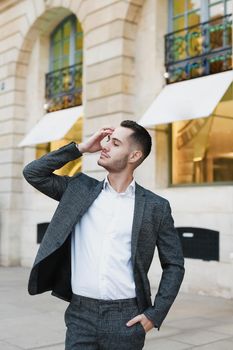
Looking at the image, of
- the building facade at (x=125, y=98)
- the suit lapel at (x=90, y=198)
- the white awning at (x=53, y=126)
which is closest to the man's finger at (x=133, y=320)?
the suit lapel at (x=90, y=198)

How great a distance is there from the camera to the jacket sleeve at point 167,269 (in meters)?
2.67

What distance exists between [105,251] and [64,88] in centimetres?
1163

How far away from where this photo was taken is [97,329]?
103 inches

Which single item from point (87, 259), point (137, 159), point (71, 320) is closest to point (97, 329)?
point (71, 320)

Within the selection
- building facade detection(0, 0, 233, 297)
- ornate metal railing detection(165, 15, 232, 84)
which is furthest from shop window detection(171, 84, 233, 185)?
ornate metal railing detection(165, 15, 232, 84)

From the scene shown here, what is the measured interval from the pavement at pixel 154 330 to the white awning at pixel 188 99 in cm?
330

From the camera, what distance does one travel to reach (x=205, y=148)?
10438 millimetres

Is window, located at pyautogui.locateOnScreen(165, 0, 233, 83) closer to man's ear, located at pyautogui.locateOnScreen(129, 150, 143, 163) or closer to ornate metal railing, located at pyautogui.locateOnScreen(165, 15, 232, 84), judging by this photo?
ornate metal railing, located at pyautogui.locateOnScreen(165, 15, 232, 84)

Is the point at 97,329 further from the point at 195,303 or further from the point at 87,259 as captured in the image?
the point at 195,303

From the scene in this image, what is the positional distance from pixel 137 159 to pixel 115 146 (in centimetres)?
14

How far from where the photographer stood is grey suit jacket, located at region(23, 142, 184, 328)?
2.70 m

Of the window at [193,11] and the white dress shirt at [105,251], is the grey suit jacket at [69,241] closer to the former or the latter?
the white dress shirt at [105,251]

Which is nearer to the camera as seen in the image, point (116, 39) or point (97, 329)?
point (97, 329)

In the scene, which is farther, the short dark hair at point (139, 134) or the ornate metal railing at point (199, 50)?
the ornate metal railing at point (199, 50)
